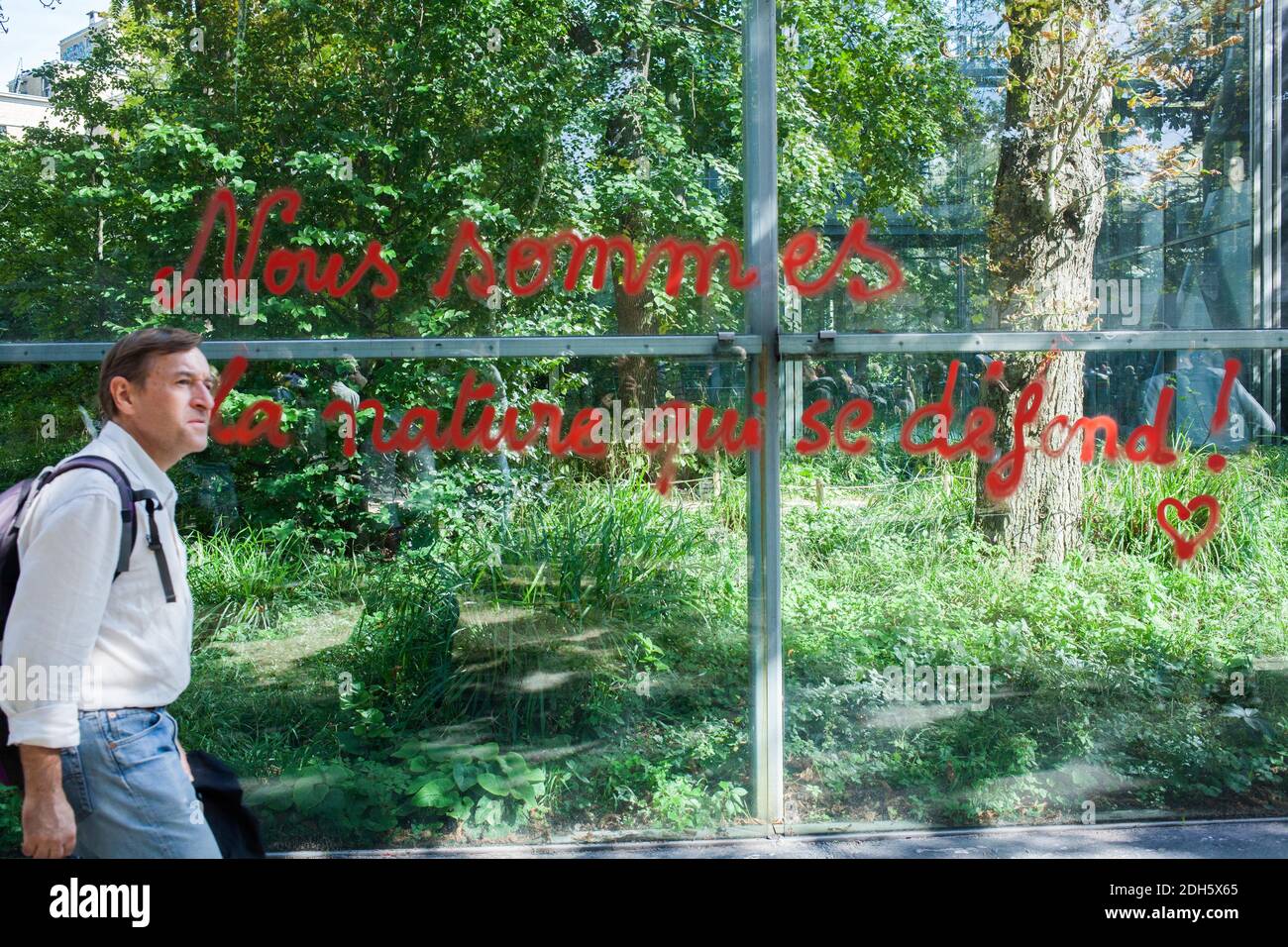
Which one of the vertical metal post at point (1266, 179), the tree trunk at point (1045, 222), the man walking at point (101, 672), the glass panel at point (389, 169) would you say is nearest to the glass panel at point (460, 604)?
the glass panel at point (389, 169)

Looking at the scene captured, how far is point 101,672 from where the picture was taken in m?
2.41

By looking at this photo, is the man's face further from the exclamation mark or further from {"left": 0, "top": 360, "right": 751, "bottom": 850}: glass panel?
the exclamation mark

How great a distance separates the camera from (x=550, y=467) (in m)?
4.38

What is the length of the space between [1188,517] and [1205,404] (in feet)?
1.62

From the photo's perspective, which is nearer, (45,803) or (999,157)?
(45,803)

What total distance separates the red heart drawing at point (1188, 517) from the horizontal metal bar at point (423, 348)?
1.94 meters

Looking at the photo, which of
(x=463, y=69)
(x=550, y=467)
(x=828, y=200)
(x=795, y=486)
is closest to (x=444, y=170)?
(x=463, y=69)

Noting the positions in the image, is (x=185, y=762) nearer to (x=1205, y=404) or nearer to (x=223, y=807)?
(x=223, y=807)

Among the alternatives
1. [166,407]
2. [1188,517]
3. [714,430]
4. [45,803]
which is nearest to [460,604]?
[714,430]

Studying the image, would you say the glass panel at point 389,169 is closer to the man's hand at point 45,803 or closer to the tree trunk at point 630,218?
the tree trunk at point 630,218

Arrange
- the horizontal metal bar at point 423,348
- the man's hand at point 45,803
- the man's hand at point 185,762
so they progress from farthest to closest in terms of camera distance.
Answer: the horizontal metal bar at point 423,348 < the man's hand at point 185,762 < the man's hand at point 45,803

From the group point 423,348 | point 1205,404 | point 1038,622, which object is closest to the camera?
point 423,348

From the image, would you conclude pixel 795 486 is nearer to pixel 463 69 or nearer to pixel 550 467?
pixel 550 467

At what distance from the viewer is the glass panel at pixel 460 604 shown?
4.25 metres
